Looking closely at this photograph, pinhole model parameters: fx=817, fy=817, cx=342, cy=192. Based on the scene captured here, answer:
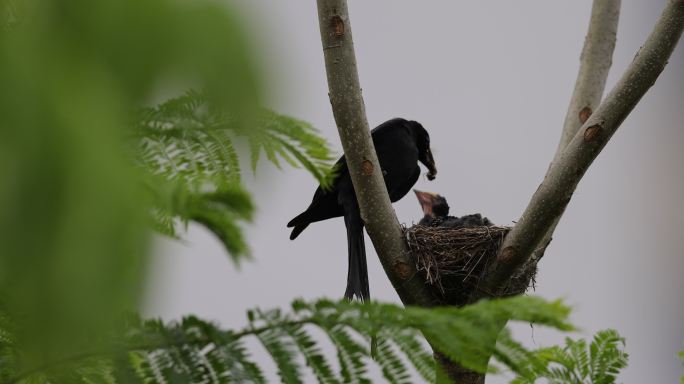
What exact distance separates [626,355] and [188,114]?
2.81 metres

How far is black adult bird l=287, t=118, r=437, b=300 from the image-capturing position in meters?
5.32

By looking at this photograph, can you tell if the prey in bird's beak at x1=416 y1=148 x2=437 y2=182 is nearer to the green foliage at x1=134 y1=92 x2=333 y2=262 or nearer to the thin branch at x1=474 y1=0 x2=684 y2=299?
the thin branch at x1=474 y1=0 x2=684 y2=299

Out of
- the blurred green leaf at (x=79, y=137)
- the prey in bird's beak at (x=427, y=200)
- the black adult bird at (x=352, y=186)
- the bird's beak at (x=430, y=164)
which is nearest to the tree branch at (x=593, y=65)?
the black adult bird at (x=352, y=186)

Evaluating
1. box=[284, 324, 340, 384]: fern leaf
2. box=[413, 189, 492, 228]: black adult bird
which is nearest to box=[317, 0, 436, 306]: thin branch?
box=[413, 189, 492, 228]: black adult bird

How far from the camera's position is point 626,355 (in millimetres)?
3449

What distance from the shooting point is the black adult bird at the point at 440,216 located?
5.79 metres

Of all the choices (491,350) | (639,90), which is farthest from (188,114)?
(639,90)

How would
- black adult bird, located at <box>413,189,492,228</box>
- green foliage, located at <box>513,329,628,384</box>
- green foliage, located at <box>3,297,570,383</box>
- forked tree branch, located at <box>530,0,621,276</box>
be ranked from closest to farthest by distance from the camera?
green foliage, located at <box>3,297,570,383</box> → green foliage, located at <box>513,329,628,384</box> → forked tree branch, located at <box>530,0,621,276</box> → black adult bird, located at <box>413,189,492,228</box>

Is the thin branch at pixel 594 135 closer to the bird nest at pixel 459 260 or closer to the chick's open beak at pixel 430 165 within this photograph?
the bird nest at pixel 459 260

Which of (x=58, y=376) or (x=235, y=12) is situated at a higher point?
(x=235, y=12)

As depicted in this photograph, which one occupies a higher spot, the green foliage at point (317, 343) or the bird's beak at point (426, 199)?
the bird's beak at point (426, 199)

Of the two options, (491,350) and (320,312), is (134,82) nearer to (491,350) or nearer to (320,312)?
(320,312)

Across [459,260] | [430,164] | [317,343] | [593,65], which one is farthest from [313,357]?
[430,164]

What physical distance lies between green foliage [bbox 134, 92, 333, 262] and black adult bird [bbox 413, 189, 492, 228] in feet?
14.5
